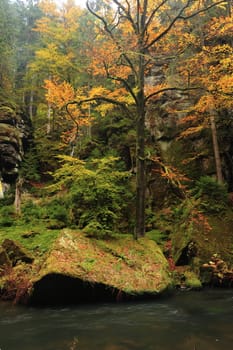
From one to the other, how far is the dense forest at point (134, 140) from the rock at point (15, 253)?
10cm

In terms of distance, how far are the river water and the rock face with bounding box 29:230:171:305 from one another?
0.34m

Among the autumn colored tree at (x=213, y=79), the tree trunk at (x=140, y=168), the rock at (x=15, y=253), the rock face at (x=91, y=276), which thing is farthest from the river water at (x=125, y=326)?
the autumn colored tree at (x=213, y=79)

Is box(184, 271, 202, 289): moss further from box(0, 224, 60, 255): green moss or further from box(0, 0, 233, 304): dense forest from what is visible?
box(0, 224, 60, 255): green moss

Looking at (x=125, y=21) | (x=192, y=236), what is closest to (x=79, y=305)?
(x=192, y=236)

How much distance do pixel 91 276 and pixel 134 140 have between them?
44.7 feet

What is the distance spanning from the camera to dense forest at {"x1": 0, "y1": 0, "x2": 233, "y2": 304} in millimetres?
10742

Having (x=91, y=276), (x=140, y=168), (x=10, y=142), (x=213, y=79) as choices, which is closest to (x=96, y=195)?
(x=140, y=168)

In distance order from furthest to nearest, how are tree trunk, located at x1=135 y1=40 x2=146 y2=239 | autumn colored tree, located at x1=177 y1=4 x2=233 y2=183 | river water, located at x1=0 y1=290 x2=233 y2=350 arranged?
1. autumn colored tree, located at x1=177 y1=4 x2=233 y2=183
2. tree trunk, located at x1=135 y1=40 x2=146 y2=239
3. river water, located at x1=0 y1=290 x2=233 y2=350

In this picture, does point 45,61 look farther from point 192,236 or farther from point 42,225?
point 192,236

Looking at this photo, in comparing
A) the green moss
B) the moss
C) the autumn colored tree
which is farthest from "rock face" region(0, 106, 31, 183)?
the moss

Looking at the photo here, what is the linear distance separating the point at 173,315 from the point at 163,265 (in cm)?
240

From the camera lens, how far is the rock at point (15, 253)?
9.66 metres

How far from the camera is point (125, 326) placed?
600 cm

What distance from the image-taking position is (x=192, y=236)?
10.8 m
